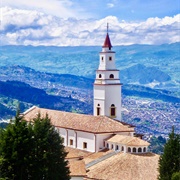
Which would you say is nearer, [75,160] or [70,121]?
[75,160]

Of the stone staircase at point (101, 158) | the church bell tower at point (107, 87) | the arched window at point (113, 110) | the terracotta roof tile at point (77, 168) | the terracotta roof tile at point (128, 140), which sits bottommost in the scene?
the terracotta roof tile at point (77, 168)

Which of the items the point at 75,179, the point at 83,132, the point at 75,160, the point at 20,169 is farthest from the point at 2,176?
the point at 83,132

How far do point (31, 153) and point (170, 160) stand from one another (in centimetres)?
1345

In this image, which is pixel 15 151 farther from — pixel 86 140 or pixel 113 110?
pixel 113 110

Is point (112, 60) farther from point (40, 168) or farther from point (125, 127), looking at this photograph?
point (40, 168)

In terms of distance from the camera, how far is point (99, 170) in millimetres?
52844

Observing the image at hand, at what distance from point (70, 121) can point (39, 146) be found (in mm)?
26504

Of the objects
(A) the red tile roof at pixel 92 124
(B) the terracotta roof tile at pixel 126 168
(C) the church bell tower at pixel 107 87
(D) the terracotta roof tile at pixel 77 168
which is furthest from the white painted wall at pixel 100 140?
(C) the church bell tower at pixel 107 87

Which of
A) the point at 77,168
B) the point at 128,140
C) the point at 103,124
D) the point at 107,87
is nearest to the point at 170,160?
the point at 77,168

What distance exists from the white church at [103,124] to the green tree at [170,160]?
10649mm

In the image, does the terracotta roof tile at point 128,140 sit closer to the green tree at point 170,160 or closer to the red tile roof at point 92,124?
the red tile roof at point 92,124

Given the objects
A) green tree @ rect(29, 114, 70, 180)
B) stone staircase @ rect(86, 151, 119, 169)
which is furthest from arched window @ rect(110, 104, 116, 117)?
green tree @ rect(29, 114, 70, 180)

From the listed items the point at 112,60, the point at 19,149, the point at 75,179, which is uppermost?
the point at 112,60

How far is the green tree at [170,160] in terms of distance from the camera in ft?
145
